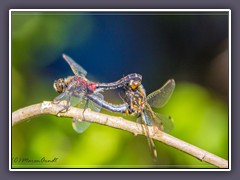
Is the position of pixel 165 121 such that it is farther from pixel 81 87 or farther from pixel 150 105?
pixel 81 87

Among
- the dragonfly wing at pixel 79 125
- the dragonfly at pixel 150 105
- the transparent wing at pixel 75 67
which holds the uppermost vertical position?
the transparent wing at pixel 75 67

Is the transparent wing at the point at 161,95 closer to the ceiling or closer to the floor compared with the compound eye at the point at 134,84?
closer to the floor

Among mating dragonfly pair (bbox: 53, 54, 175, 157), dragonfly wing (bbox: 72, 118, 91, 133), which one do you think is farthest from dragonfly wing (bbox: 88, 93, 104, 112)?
dragonfly wing (bbox: 72, 118, 91, 133)

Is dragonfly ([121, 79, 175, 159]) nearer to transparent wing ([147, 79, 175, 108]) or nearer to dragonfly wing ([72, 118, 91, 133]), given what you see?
transparent wing ([147, 79, 175, 108])

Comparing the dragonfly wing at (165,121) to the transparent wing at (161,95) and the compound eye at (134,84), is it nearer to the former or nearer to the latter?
the transparent wing at (161,95)

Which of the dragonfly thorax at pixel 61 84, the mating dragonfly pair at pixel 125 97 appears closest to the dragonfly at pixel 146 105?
the mating dragonfly pair at pixel 125 97

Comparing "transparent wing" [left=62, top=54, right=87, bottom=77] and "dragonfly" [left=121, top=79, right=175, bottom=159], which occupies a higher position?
"transparent wing" [left=62, top=54, right=87, bottom=77]
